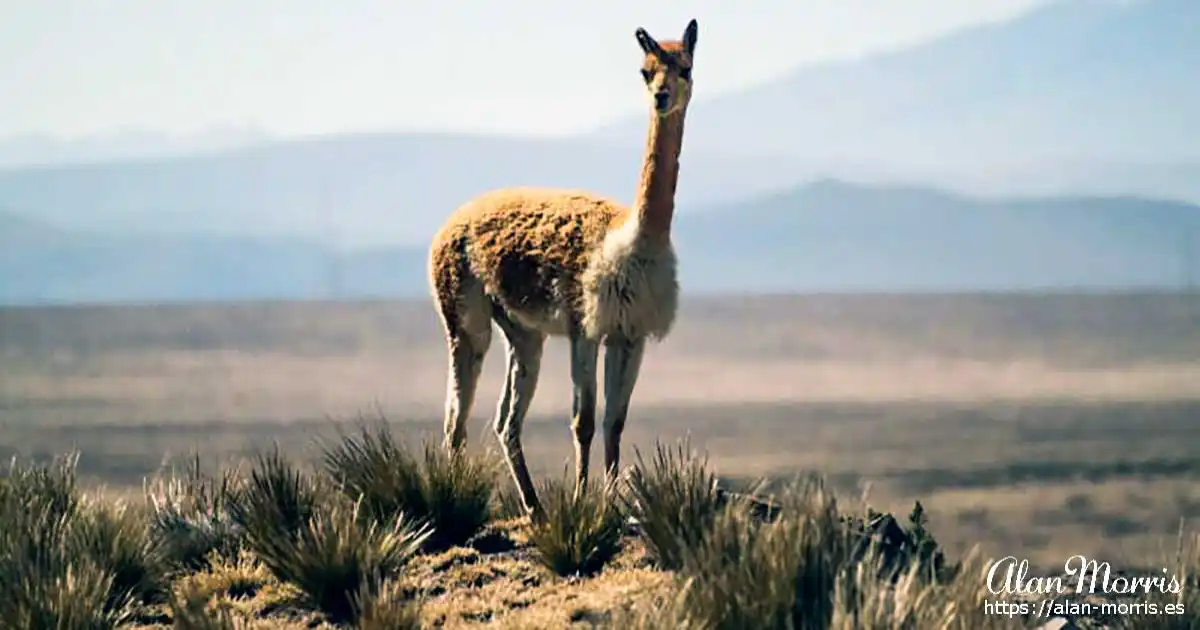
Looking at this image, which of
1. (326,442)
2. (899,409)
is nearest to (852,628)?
(326,442)

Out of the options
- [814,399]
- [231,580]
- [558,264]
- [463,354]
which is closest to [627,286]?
[558,264]

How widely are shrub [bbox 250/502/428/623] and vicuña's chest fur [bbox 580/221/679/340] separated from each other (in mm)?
2023

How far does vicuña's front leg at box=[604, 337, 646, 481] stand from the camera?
1323cm

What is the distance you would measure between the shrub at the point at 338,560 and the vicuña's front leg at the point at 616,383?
165 centimetres

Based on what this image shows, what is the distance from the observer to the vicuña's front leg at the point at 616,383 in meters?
13.2

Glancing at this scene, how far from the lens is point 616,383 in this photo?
1327 cm

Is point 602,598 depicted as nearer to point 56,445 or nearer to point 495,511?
point 495,511

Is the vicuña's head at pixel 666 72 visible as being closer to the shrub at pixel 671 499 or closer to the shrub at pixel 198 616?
the shrub at pixel 671 499

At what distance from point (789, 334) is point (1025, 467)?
76453 millimetres

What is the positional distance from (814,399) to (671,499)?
278ft

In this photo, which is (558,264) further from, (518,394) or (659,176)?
(518,394)

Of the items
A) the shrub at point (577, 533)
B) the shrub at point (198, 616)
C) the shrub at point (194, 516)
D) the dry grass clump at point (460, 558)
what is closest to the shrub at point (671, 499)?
the dry grass clump at point (460, 558)

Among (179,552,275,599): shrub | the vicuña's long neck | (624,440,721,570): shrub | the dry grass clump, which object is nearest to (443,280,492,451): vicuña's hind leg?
the dry grass clump
